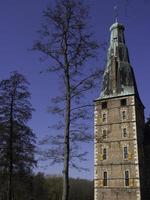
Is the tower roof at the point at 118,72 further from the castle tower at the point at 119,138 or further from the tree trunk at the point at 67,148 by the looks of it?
the tree trunk at the point at 67,148

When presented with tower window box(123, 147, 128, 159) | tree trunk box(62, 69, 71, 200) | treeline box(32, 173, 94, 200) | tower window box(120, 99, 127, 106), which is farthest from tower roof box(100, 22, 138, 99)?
tree trunk box(62, 69, 71, 200)

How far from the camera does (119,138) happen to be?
42.3m

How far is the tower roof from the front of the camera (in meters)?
45.1

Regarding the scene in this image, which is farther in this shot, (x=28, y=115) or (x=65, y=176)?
(x=28, y=115)

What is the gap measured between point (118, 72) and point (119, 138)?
31.2ft

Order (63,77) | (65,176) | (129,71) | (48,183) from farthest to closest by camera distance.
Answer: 1. (48,183)
2. (129,71)
3. (63,77)
4. (65,176)

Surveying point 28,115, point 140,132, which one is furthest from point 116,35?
point 28,115

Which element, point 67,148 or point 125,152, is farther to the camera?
point 125,152

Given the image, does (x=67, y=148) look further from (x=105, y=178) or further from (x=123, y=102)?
(x=123, y=102)

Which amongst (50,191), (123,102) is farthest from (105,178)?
(50,191)

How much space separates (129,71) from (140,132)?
8.70 meters

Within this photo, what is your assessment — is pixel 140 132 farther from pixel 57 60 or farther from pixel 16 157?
pixel 57 60

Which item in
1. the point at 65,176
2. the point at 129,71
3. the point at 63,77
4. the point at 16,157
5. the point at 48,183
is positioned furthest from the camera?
the point at 48,183

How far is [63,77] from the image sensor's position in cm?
1334
